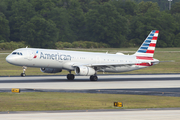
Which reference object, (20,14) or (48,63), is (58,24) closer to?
(20,14)

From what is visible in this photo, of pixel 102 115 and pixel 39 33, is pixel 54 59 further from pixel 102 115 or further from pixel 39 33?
pixel 39 33

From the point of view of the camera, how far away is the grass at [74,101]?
25000mm

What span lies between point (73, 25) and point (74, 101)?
125425 mm

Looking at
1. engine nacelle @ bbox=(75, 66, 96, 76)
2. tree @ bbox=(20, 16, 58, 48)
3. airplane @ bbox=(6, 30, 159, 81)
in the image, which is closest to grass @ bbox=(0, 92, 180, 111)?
engine nacelle @ bbox=(75, 66, 96, 76)

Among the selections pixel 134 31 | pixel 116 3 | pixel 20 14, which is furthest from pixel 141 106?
pixel 116 3

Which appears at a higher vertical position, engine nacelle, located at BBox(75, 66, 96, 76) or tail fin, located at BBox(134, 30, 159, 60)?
tail fin, located at BBox(134, 30, 159, 60)

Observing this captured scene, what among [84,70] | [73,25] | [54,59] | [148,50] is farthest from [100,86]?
[73,25]

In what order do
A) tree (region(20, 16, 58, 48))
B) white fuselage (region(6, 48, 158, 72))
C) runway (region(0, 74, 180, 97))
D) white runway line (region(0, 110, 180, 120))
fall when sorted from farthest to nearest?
tree (region(20, 16, 58, 48))
white fuselage (region(6, 48, 158, 72))
runway (region(0, 74, 180, 97))
white runway line (region(0, 110, 180, 120))

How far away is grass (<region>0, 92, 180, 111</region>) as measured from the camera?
25.0 metres

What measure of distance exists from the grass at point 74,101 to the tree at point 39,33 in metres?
87.4

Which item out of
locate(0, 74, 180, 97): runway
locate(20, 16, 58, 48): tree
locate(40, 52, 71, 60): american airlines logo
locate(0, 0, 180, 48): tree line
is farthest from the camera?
locate(0, 0, 180, 48): tree line

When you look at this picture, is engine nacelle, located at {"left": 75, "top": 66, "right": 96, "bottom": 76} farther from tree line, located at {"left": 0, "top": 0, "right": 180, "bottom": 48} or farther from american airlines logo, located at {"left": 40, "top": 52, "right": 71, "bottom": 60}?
tree line, located at {"left": 0, "top": 0, "right": 180, "bottom": 48}

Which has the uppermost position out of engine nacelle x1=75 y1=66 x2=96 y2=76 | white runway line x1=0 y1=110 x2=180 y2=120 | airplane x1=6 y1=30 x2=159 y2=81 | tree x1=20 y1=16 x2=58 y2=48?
tree x1=20 y1=16 x2=58 y2=48

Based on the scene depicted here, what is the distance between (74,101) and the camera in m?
27.9
